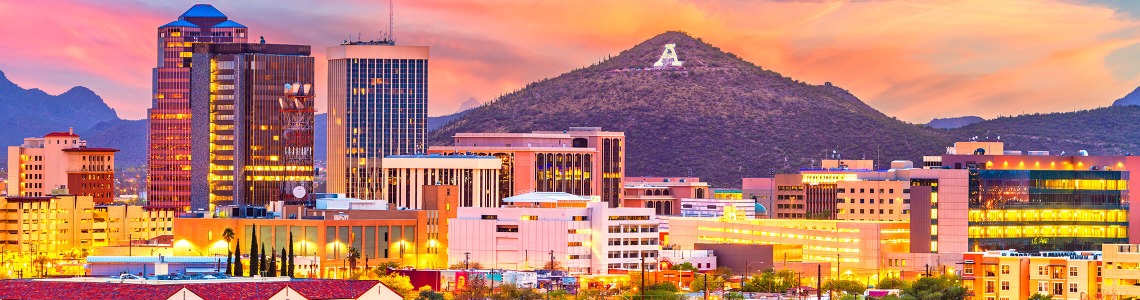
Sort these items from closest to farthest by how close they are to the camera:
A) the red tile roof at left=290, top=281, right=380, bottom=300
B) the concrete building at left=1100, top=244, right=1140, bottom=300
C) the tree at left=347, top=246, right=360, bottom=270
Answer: the red tile roof at left=290, top=281, right=380, bottom=300
the concrete building at left=1100, top=244, right=1140, bottom=300
the tree at left=347, top=246, right=360, bottom=270

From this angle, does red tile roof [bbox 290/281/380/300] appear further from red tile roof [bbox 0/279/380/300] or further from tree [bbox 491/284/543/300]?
tree [bbox 491/284/543/300]

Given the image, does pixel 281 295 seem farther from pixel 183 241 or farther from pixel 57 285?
pixel 183 241

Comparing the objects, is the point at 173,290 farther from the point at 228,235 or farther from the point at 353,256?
the point at 228,235

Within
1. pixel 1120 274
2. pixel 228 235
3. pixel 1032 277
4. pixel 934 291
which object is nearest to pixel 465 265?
pixel 228 235

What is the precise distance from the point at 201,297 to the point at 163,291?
183cm

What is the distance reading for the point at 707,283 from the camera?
17288cm

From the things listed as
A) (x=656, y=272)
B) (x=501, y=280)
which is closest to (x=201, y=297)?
(x=501, y=280)

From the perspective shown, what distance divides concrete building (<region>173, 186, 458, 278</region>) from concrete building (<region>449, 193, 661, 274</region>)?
441 centimetres

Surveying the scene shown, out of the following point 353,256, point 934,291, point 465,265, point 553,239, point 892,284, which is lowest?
point 892,284

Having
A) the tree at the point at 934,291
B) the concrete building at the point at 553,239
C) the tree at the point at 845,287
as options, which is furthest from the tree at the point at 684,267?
the tree at the point at 934,291

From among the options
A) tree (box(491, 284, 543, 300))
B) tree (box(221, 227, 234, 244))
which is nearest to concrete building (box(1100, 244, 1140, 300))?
tree (box(491, 284, 543, 300))

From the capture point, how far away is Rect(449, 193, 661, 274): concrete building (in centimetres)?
19212

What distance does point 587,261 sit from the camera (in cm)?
19362

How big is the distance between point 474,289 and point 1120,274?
48.2 meters
